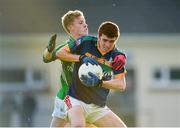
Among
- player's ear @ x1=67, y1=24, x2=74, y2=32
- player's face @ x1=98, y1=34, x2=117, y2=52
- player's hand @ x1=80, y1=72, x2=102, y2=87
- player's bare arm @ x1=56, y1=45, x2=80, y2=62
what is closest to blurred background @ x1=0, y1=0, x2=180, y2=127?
player's ear @ x1=67, y1=24, x2=74, y2=32

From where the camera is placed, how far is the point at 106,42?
7578 millimetres

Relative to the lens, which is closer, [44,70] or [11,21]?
[11,21]

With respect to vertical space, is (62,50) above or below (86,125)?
above

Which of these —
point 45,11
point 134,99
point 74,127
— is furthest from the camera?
point 134,99

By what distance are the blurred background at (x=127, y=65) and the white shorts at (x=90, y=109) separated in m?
9.77

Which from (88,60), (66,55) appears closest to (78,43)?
(66,55)

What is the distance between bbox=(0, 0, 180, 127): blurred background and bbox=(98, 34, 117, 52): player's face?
9864mm

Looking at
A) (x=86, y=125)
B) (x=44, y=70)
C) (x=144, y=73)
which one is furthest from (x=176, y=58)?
(x=86, y=125)

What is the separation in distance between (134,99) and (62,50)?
42.2ft

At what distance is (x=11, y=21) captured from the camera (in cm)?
1977

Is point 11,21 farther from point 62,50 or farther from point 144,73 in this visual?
point 62,50

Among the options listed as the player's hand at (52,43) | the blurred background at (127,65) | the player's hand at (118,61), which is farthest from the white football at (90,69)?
the blurred background at (127,65)

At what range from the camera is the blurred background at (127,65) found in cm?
1855

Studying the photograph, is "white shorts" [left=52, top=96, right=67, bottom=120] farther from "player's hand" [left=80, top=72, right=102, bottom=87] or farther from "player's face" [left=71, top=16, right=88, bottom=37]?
"player's face" [left=71, top=16, right=88, bottom=37]
